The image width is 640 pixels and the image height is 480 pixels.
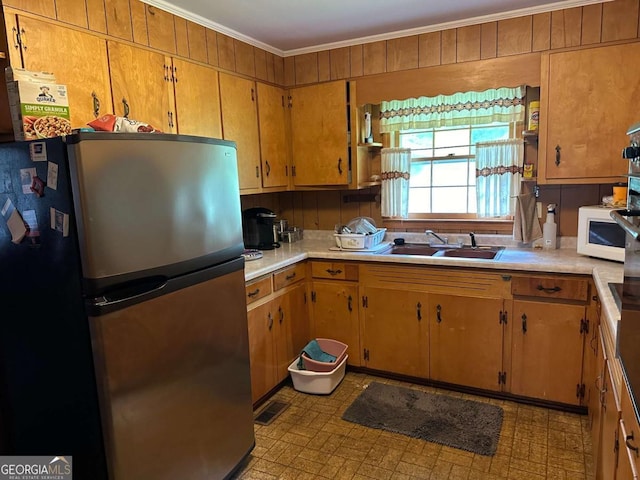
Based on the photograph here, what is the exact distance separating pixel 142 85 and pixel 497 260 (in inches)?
89.5

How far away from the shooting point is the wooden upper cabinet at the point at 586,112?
255 cm

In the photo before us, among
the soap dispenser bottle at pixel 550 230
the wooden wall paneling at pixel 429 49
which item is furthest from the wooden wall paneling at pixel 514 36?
the soap dispenser bottle at pixel 550 230

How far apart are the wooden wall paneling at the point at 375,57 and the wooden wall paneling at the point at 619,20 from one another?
134cm

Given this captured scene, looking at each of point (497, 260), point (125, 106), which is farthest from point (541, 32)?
point (125, 106)

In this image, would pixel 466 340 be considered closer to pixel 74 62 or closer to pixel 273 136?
pixel 273 136

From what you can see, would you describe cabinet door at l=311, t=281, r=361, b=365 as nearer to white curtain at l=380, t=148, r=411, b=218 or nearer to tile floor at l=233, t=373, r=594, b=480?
tile floor at l=233, t=373, r=594, b=480

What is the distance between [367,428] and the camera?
8.34 ft

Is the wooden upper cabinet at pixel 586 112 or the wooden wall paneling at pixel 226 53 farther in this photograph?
the wooden wall paneling at pixel 226 53

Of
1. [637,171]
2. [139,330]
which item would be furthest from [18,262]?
[637,171]

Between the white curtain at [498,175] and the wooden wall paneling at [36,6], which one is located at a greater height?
the wooden wall paneling at [36,6]

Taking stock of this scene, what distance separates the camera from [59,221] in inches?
57.1

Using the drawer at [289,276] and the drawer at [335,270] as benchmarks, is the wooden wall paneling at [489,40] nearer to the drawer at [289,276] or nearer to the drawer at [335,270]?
the drawer at [335,270]

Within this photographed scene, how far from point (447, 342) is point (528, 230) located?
95 cm

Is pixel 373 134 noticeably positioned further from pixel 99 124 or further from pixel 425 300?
pixel 99 124
